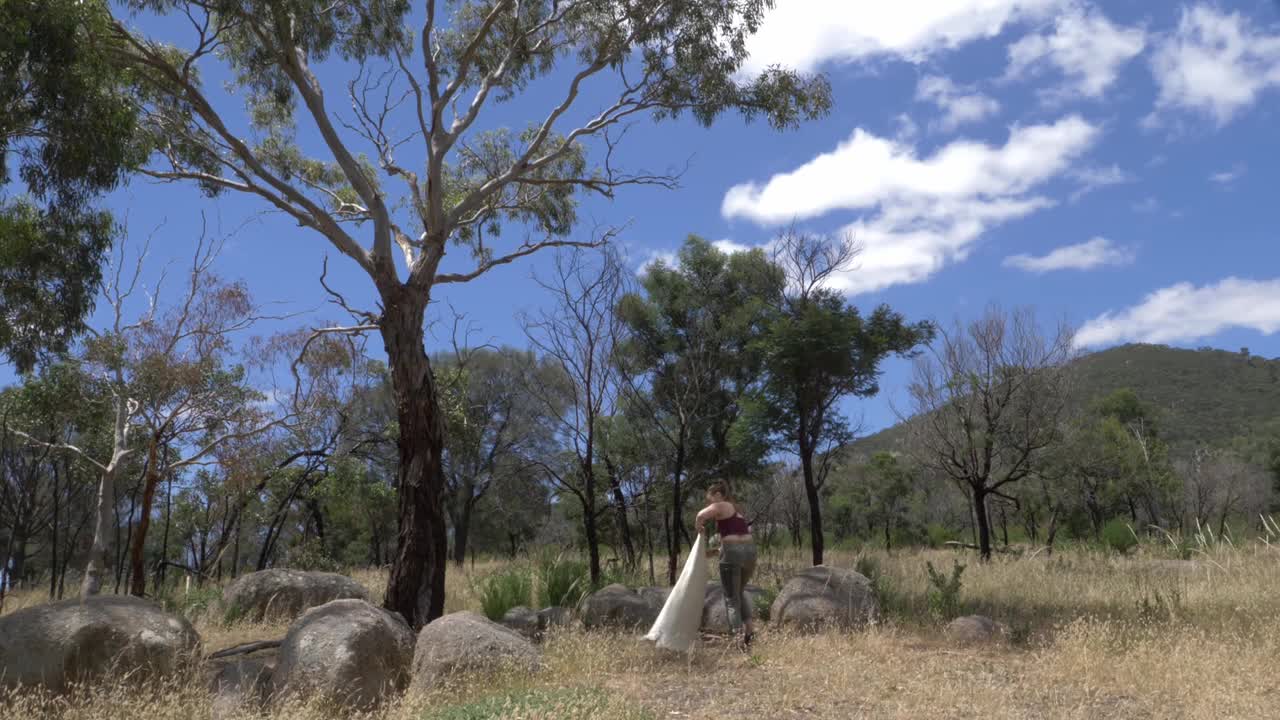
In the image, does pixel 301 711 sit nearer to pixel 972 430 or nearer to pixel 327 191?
pixel 327 191

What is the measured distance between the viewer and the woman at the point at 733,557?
9258 millimetres

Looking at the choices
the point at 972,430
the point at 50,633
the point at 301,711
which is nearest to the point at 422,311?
the point at 50,633

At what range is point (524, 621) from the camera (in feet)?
36.1

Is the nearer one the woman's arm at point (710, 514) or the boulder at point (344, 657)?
the boulder at point (344, 657)

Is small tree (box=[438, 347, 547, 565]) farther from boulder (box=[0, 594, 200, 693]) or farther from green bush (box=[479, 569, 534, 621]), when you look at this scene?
boulder (box=[0, 594, 200, 693])

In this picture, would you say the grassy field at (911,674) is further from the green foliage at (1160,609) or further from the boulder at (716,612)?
the boulder at (716,612)

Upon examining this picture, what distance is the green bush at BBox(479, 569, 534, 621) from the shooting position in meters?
11.7

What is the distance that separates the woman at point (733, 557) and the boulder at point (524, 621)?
2491mm

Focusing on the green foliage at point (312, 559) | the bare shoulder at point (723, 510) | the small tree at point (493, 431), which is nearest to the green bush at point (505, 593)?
the bare shoulder at point (723, 510)

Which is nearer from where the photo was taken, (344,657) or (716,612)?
(344,657)

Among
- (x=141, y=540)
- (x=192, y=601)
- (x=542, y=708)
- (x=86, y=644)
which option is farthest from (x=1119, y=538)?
(x=86, y=644)

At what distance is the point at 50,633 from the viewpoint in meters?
6.85

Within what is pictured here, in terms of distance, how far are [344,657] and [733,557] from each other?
410 cm

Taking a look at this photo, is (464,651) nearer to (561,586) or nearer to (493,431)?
(561,586)
